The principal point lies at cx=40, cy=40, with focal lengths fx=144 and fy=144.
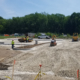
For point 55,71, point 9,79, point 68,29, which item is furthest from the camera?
point 68,29

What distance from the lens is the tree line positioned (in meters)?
92.7

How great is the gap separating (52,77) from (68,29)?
8754 centimetres

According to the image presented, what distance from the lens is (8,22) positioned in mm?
100750

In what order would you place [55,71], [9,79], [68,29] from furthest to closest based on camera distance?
[68,29] < [55,71] < [9,79]

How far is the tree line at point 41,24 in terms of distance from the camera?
92700mm

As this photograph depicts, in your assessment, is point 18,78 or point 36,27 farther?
point 36,27

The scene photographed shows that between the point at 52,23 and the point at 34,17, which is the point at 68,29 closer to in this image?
the point at 52,23

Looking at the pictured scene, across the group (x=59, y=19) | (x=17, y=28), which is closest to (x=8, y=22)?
(x=17, y=28)

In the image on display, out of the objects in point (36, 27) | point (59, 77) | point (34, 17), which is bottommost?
point (59, 77)

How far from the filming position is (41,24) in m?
96.5

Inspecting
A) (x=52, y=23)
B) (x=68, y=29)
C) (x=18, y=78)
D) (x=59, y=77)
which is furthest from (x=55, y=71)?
(x=52, y=23)

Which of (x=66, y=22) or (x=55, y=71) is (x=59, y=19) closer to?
(x=66, y=22)

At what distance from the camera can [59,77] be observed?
26.6 feet

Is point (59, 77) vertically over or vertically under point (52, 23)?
under
